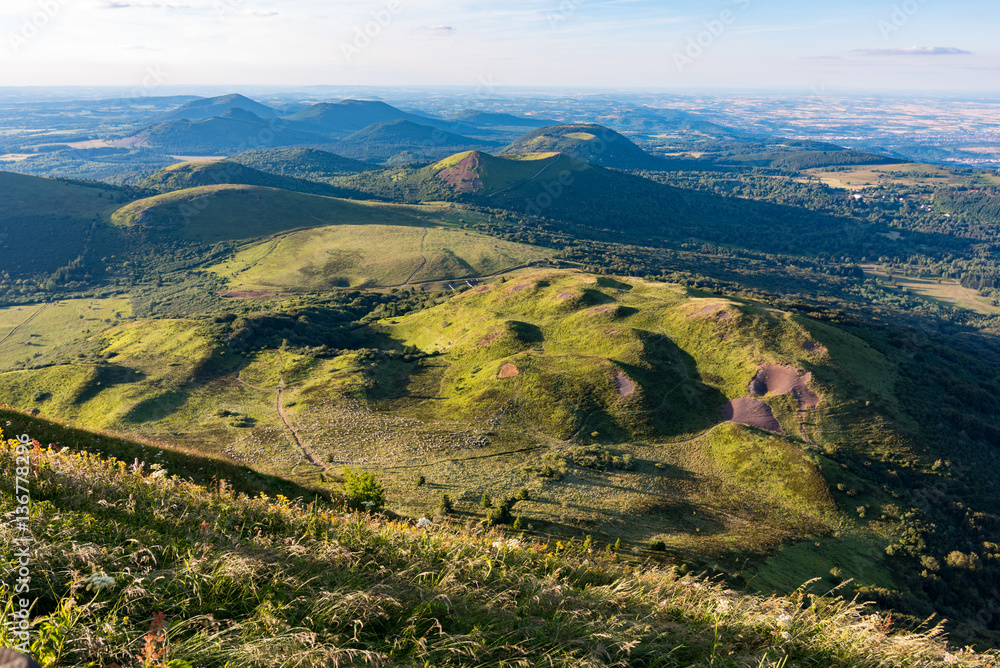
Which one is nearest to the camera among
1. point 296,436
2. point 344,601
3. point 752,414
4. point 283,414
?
point 344,601

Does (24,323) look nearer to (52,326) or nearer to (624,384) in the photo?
(52,326)

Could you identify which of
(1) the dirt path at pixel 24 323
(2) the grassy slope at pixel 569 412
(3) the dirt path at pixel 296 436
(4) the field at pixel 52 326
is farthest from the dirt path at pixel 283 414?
(1) the dirt path at pixel 24 323

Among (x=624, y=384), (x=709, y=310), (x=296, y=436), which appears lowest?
(x=296, y=436)

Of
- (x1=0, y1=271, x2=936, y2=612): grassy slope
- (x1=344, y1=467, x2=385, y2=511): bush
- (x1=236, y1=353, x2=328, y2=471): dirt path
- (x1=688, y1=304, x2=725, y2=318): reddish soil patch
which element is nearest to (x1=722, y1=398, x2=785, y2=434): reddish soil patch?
(x1=0, y1=271, x2=936, y2=612): grassy slope

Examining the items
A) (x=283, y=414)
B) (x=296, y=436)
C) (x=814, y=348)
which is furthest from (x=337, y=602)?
(x=814, y=348)

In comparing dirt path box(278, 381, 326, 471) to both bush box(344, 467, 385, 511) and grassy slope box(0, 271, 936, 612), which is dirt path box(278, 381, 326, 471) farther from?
bush box(344, 467, 385, 511)

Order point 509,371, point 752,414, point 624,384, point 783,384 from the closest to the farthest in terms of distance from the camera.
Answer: point 752,414, point 624,384, point 783,384, point 509,371

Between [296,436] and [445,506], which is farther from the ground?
[445,506]

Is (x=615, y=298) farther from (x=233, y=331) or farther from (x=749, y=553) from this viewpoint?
(x=233, y=331)
